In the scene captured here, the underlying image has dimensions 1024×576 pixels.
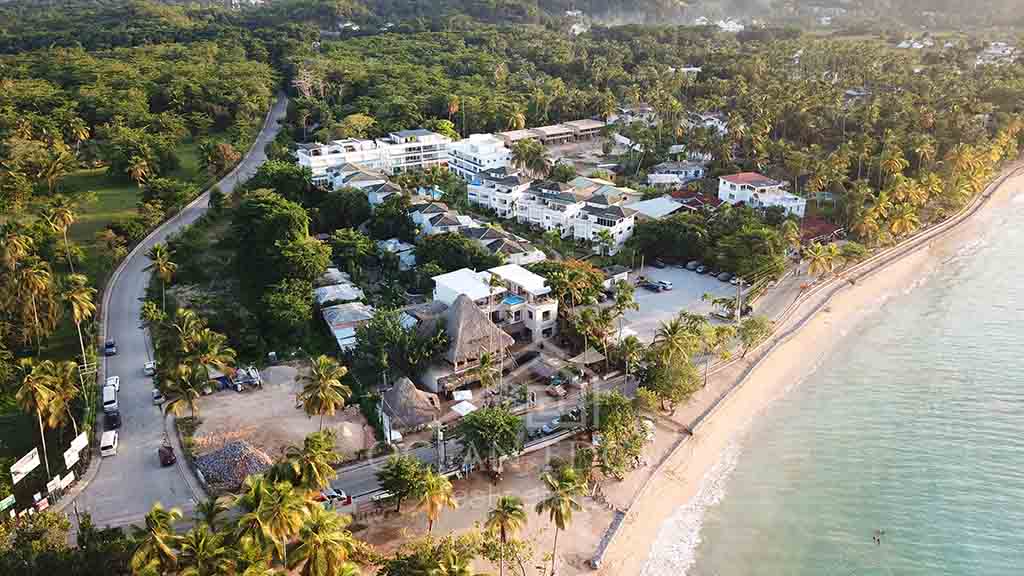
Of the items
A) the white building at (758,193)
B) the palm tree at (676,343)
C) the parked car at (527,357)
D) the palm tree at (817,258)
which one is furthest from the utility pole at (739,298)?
the white building at (758,193)

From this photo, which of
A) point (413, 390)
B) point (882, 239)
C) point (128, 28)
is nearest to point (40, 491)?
point (413, 390)

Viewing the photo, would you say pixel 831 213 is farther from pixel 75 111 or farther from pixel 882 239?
pixel 75 111

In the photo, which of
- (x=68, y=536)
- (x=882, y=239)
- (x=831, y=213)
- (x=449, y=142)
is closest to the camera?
(x=68, y=536)

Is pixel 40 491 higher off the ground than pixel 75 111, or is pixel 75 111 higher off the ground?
pixel 75 111

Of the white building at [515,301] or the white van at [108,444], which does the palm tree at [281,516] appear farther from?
the white building at [515,301]

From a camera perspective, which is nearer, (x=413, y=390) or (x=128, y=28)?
(x=413, y=390)

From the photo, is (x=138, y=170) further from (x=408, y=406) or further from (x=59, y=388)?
(x=408, y=406)

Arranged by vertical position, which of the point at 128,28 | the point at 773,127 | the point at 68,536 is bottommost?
the point at 68,536

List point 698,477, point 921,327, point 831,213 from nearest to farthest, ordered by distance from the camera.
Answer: point 698,477 < point 921,327 < point 831,213
